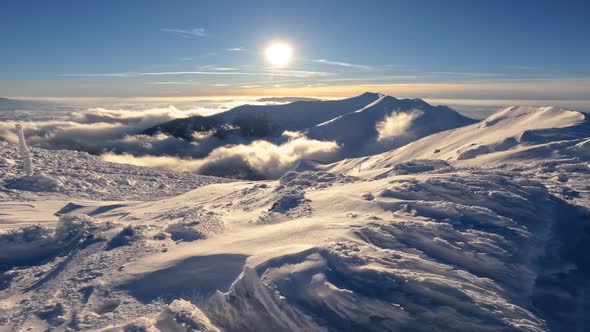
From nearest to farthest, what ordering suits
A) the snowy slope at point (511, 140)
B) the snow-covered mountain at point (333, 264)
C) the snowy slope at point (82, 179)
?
the snow-covered mountain at point (333, 264), the snowy slope at point (511, 140), the snowy slope at point (82, 179)

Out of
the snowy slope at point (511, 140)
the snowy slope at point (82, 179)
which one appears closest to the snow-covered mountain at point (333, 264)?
the snowy slope at point (511, 140)

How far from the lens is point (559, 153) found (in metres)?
39.1

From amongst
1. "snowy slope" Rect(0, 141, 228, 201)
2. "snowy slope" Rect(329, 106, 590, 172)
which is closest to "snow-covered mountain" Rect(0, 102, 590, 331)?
"snowy slope" Rect(329, 106, 590, 172)

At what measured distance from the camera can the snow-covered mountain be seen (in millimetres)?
12289

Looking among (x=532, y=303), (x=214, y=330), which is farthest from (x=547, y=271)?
(x=214, y=330)

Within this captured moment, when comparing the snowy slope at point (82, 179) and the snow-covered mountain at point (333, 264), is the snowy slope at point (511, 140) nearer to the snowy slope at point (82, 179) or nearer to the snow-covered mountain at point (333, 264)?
the snow-covered mountain at point (333, 264)

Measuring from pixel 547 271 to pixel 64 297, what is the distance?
803 inches

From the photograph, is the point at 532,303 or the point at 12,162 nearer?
the point at 532,303

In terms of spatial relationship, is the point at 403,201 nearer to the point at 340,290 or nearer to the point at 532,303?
the point at 532,303

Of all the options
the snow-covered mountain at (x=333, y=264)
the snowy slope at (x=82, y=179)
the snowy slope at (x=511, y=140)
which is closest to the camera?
the snow-covered mountain at (x=333, y=264)

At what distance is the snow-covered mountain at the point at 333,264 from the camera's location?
1229 cm

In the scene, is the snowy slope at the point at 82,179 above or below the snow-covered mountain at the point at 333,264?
below

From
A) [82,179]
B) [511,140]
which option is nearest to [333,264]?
[511,140]

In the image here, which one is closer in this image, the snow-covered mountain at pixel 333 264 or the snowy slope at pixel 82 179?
the snow-covered mountain at pixel 333 264
